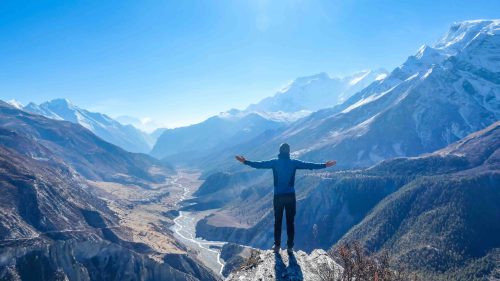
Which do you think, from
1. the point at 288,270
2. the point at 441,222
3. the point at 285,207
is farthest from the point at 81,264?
the point at 441,222

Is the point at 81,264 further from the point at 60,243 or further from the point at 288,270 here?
the point at 288,270

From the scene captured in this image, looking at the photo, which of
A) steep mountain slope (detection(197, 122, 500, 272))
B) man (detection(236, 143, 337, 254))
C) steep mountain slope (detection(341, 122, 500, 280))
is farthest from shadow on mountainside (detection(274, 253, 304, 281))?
steep mountain slope (detection(197, 122, 500, 272))

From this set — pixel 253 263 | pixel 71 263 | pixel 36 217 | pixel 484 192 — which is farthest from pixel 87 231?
pixel 484 192

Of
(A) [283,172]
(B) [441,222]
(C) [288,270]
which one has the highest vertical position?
(A) [283,172]

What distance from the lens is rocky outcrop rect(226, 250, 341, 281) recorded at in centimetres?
1675

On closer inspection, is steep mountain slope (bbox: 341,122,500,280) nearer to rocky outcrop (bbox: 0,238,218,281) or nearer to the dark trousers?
rocky outcrop (bbox: 0,238,218,281)

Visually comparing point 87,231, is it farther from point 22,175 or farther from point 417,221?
point 417,221

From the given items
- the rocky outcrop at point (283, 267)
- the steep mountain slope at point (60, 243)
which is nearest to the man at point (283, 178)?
the rocky outcrop at point (283, 267)

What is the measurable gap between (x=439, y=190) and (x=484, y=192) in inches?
638

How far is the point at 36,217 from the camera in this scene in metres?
109

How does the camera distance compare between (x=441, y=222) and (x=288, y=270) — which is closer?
(x=288, y=270)

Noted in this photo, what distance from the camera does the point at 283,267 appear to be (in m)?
17.6

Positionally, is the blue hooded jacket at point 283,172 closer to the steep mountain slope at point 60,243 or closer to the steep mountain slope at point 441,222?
the steep mountain slope at point 60,243

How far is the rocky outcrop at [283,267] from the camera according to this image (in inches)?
659
